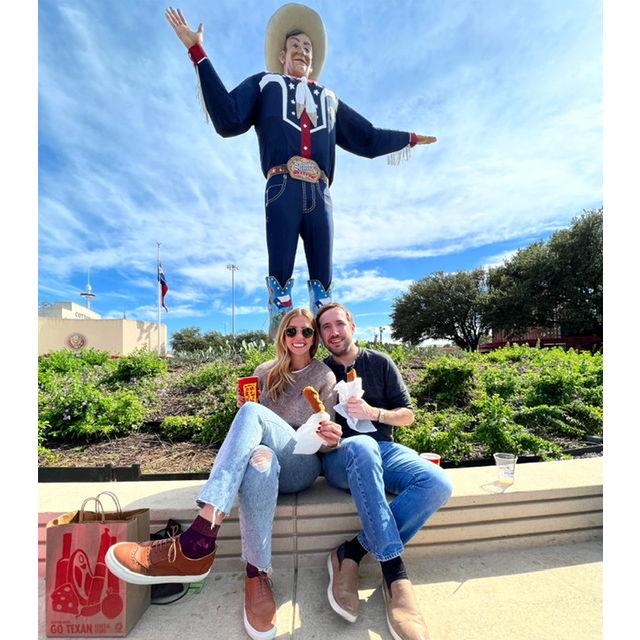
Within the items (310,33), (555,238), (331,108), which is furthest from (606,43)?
(555,238)

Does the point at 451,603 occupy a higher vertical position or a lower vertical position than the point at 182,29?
lower

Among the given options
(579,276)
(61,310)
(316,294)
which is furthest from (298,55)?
(61,310)

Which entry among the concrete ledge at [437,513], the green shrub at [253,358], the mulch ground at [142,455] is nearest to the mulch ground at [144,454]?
the mulch ground at [142,455]

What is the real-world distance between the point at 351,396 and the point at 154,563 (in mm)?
1100

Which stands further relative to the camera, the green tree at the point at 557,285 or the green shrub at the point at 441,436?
the green tree at the point at 557,285

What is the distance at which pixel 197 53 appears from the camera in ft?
10.4

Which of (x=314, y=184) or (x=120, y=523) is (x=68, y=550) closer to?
(x=120, y=523)

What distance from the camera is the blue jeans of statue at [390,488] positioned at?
1.67 m

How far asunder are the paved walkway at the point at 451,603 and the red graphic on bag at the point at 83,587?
17 centimetres

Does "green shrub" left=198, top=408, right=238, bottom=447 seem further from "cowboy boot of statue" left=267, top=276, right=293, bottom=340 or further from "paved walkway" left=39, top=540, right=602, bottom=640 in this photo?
"paved walkway" left=39, top=540, right=602, bottom=640

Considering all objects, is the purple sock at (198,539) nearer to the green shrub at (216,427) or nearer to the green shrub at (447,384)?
the green shrub at (216,427)

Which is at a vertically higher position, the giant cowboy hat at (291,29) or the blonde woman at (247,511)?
the giant cowboy hat at (291,29)

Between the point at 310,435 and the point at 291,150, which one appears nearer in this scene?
the point at 310,435

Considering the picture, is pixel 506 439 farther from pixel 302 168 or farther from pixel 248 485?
pixel 302 168
